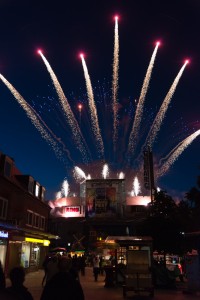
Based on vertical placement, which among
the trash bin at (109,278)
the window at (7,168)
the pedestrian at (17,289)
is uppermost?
the window at (7,168)

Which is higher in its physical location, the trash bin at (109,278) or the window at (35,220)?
the window at (35,220)

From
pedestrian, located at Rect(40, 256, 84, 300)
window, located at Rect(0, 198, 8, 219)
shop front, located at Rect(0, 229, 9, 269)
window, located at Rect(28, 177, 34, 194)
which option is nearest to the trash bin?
shop front, located at Rect(0, 229, 9, 269)

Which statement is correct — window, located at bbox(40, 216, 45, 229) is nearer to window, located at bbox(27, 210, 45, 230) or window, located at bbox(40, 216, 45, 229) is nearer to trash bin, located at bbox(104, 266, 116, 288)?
window, located at bbox(27, 210, 45, 230)

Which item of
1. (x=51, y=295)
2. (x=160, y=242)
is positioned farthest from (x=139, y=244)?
(x=51, y=295)

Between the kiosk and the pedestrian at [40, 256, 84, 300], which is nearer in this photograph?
the pedestrian at [40, 256, 84, 300]

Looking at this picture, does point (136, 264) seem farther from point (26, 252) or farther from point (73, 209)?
point (73, 209)

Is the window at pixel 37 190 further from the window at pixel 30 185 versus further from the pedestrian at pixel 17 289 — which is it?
the pedestrian at pixel 17 289

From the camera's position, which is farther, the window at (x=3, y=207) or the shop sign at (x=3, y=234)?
the window at (x=3, y=207)

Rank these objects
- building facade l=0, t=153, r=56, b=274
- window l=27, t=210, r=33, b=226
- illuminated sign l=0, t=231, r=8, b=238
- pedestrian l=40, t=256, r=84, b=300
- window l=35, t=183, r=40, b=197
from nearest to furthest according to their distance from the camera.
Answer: pedestrian l=40, t=256, r=84, b=300, illuminated sign l=0, t=231, r=8, b=238, building facade l=0, t=153, r=56, b=274, window l=27, t=210, r=33, b=226, window l=35, t=183, r=40, b=197

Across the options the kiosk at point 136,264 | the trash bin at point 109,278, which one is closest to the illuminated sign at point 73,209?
the kiosk at point 136,264

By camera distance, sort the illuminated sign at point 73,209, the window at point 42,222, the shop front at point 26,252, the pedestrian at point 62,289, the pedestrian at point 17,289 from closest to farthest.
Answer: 1. the pedestrian at point 17,289
2. the pedestrian at point 62,289
3. the shop front at point 26,252
4. the window at point 42,222
5. the illuminated sign at point 73,209

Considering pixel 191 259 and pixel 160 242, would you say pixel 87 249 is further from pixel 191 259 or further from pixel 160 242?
pixel 191 259

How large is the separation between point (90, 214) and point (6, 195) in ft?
151

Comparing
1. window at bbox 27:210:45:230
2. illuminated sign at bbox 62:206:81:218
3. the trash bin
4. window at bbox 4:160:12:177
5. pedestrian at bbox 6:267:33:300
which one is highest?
illuminated sign at bbox 62:206:81:218
